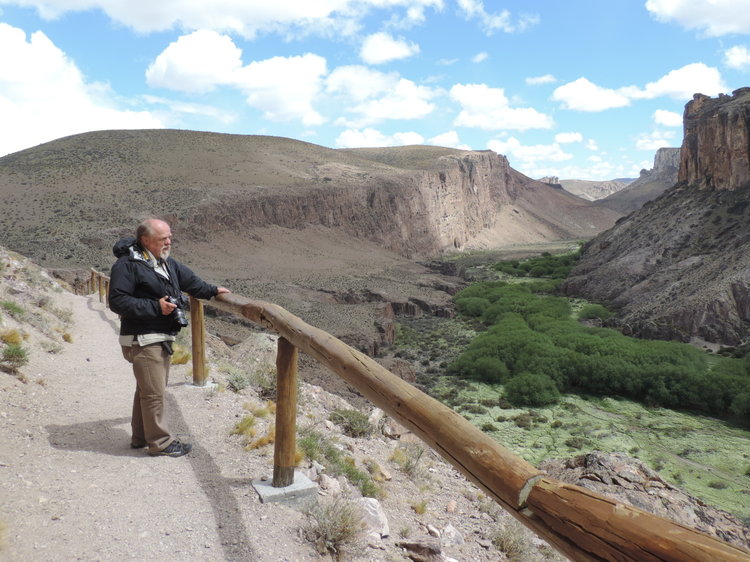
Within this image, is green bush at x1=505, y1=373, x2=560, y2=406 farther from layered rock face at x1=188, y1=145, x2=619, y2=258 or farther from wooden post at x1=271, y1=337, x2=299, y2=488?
layered rock face at x1=188, y1=145, x2=619, y2=258

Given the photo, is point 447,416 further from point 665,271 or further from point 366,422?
point 665,271

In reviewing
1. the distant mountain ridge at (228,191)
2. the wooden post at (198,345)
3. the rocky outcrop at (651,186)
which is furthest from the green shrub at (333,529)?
the rocky outcrop at (651,186)

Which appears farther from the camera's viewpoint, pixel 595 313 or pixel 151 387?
pixel 595 313

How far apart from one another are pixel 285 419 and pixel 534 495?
255cm

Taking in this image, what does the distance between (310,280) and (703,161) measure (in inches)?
1640

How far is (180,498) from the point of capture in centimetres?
412

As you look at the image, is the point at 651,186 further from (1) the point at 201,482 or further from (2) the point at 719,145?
(1) the point at 201,482

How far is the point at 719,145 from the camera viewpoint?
171 feet

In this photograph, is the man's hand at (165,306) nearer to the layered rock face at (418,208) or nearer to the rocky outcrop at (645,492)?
the rocky outcrop at (645,492)

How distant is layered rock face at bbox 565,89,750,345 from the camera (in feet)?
105

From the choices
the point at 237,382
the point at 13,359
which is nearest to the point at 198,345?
the point at 237,382

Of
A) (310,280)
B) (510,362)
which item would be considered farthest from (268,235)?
(510,362)

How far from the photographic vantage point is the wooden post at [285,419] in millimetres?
4266

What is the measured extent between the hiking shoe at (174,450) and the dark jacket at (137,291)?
994 mm
